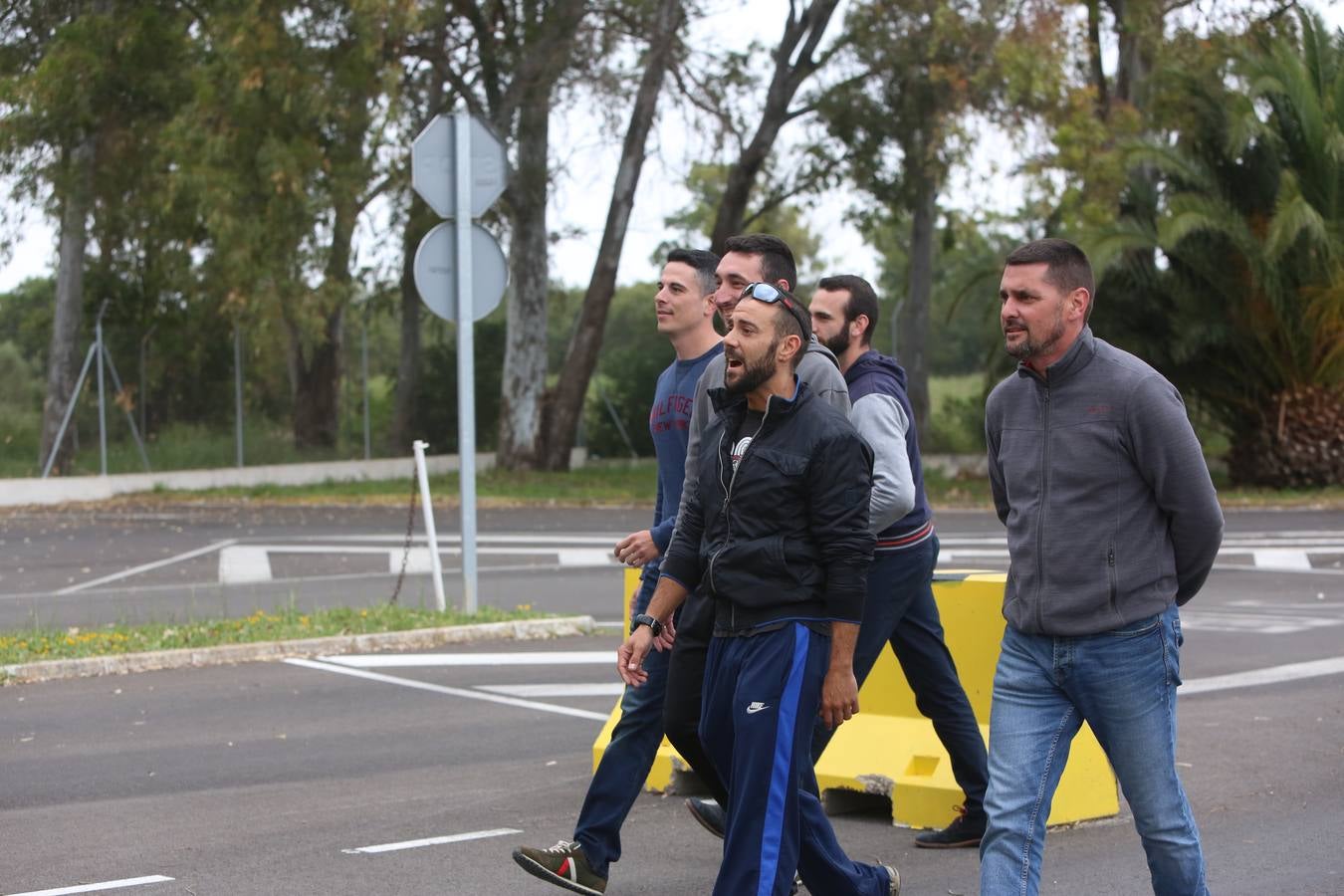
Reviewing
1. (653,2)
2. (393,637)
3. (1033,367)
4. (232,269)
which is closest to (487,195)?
(393,637)

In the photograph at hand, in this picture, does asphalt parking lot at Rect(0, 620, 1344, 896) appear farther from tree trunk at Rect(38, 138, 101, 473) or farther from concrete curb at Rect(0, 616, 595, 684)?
tree trunk at Rect(38, 138, 101, 473)

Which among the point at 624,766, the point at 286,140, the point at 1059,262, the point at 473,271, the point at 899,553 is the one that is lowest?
the point at 624,766

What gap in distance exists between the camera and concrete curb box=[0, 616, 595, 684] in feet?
33.2

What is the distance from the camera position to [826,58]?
2912cm

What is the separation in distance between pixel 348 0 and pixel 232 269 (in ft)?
13.5

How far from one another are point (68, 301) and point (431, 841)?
2232 centimetres

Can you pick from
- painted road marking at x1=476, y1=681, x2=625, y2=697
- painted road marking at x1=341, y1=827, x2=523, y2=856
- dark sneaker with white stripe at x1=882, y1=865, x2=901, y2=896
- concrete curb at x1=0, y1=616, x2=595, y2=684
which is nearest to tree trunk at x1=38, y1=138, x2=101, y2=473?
concrete curb at x1=0, y1=616, x2=595, y2=684

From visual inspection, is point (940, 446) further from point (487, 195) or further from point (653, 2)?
point (487, 195)

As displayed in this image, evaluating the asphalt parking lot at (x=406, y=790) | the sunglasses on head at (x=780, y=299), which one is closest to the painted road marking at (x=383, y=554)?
the asphalt parking lot at (x=406, y=790)

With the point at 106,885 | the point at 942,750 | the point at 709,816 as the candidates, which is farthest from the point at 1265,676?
the point at 106,885

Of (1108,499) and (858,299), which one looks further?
(858,299)

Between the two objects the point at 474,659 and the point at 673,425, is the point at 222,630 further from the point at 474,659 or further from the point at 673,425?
the point at 673,425

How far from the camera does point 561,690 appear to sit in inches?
385

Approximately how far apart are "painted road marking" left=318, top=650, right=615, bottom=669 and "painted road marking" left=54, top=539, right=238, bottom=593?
498cm
